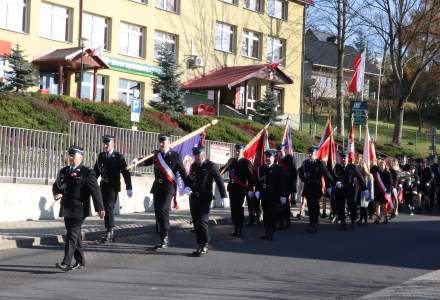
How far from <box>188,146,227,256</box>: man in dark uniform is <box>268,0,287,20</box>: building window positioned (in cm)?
3646

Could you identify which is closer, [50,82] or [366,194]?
[366,194]

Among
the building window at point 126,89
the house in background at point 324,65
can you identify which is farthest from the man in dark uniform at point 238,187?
the house in background at point 324,65

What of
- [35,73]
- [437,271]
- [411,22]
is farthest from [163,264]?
[411,22]

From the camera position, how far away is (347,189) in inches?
651

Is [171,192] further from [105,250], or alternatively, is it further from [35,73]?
[35,73]

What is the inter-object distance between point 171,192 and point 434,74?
5721 centimetres

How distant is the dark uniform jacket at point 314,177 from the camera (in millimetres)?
15781

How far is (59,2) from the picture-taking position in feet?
114

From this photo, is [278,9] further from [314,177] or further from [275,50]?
[314,177]

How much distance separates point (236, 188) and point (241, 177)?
0.84 ft

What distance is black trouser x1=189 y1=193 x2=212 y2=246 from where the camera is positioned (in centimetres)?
1161

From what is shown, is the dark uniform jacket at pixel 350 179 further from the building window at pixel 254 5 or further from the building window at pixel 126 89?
the building window at pixel 254 5

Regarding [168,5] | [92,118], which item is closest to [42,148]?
[92,118]

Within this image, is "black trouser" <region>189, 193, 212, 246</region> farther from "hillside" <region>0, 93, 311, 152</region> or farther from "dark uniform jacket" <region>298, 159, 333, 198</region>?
"hillside" <region>0, 93, 311, 152</region>
